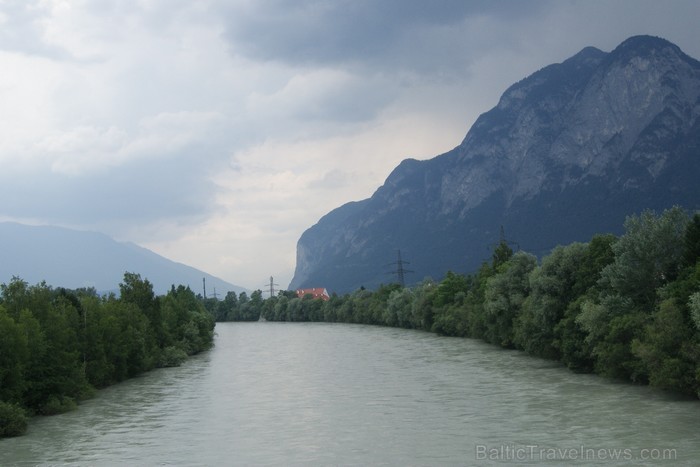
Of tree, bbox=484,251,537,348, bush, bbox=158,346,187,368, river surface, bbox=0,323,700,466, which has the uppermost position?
tree, bbox=484,251,537,348

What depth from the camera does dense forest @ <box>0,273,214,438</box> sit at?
4516 cm

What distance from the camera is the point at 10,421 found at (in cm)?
4200

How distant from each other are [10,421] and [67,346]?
1274 cm

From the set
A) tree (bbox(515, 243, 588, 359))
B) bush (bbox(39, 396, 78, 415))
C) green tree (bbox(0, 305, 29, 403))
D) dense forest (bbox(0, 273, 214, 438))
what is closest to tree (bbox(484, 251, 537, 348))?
tree (bbox(515, 243, 588, 359))

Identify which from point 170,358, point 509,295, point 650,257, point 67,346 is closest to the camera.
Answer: point 67,346

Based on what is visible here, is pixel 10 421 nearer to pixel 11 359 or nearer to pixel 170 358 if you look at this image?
pixel 11 359

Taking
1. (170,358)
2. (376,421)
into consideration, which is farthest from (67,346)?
(170,358)

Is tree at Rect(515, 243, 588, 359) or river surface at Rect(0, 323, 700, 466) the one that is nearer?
river surface at Rect(0, 323, 700, 466)

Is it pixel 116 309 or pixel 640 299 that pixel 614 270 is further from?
pixel 116 309

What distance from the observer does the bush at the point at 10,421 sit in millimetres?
41781

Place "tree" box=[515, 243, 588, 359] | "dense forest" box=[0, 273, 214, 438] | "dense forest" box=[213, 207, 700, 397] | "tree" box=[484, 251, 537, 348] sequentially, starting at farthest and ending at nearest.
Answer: "tree" box=[484, 251, 537, 348] < "tree" box=[515, 243, 588, 359] < "dense forest" box=[213, 207, 700, 397] < "dense forest" box=[0, 273, 214, 438]

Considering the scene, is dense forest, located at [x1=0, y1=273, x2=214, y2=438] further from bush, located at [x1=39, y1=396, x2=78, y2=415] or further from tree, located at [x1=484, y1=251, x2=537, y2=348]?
tree, located at [x1=484, y1=251, x2=537, y2=348]

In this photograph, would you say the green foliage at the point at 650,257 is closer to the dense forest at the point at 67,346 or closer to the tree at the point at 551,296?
the tree at the point at 551,296

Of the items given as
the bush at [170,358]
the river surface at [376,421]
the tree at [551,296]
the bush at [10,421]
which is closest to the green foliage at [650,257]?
the river surface at [376,421]
